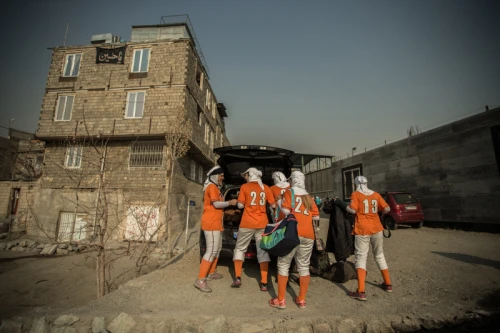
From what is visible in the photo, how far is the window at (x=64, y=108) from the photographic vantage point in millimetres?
14828

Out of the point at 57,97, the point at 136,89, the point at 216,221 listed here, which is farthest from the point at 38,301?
the point at 57,97

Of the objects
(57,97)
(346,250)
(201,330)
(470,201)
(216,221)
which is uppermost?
(57,97)

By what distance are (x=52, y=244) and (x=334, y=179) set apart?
17.2 metres

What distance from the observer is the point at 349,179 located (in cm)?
1548

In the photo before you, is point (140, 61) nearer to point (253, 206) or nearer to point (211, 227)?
point (211, 227)

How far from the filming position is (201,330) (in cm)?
278

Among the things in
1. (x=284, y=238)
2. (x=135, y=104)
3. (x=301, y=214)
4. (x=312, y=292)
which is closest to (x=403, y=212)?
(x=312, y=292)

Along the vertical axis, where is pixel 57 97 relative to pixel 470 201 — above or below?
above

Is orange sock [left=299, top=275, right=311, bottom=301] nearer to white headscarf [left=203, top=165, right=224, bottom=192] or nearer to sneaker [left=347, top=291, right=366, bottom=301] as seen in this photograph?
sneaker [left=347, top=291, right=366, bottom=301]

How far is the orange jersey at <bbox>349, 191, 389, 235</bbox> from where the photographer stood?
13.0ft

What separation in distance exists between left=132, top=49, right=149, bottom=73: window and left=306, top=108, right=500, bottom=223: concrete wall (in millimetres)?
15058

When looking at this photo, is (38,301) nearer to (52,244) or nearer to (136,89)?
(52,244)

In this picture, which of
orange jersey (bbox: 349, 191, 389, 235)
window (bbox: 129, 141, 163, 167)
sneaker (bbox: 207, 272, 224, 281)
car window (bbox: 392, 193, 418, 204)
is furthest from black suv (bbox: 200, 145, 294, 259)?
window (bbox: 129, 141, 163, 167)

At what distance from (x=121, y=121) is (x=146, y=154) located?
2614 mm
